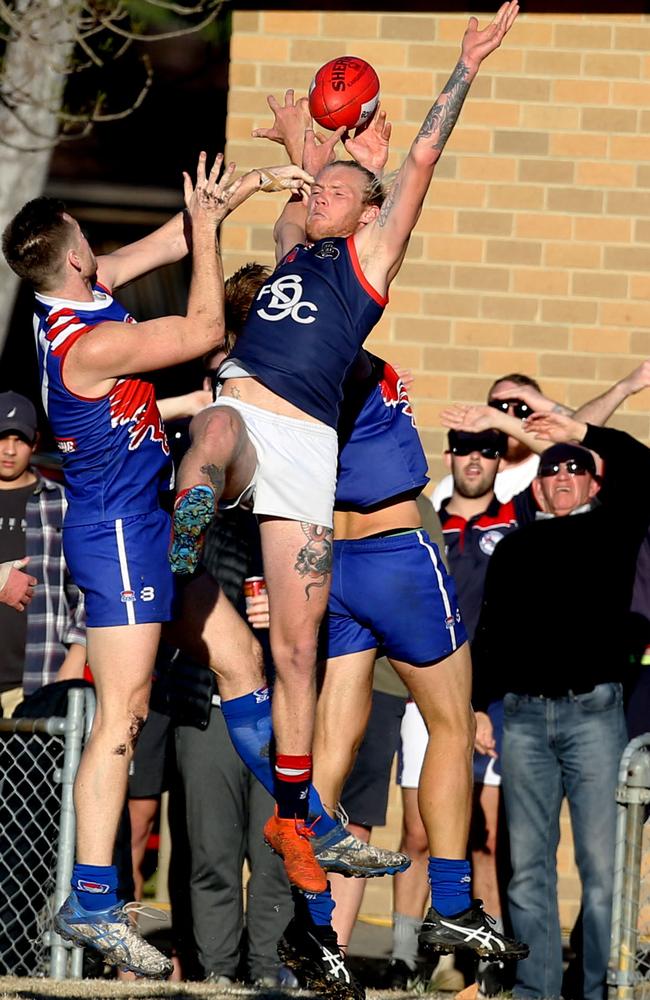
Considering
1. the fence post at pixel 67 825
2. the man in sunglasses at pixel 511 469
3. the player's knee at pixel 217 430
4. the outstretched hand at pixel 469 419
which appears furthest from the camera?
the man in sunglasses at pixel 511 469

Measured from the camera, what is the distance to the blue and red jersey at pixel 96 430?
6.22 meters

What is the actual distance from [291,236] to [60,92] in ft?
17.7

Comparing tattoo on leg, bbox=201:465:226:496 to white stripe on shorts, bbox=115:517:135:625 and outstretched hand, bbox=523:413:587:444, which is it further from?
outstretched hand, bbox=523:413:587:444

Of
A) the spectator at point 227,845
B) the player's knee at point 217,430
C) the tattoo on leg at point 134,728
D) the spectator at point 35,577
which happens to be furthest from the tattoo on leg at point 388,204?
the spectator at point 35,577

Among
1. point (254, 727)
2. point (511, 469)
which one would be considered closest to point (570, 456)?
point (511, 469)

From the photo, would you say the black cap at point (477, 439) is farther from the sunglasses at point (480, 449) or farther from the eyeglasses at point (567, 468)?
the eyeglasses at point (567, 468)

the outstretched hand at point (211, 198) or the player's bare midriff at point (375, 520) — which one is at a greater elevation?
the outstretched hand at point (211, 198)

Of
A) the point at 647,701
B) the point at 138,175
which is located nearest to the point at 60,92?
the point at 138,175

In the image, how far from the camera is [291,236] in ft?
21.4

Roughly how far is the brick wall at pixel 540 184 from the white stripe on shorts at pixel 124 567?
13.7 feet

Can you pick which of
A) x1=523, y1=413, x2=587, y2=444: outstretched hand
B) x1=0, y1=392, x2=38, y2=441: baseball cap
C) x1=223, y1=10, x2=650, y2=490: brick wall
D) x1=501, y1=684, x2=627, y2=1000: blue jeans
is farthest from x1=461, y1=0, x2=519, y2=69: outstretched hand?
x1=223, y1=10, x2=650, y2=490: brick wall

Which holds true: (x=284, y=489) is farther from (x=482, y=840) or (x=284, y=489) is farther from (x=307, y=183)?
(x=482, y=840)

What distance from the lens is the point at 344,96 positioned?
6504 mm

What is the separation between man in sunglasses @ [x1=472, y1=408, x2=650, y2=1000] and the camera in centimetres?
789
